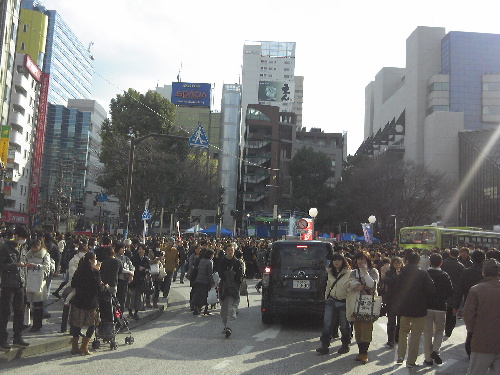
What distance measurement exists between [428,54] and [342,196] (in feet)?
122

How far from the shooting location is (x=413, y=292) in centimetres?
725

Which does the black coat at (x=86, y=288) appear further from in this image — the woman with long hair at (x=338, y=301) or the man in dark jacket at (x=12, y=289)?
the woman with long hair at (x=338, y=301)

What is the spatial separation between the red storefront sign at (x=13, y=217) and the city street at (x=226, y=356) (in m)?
50.7

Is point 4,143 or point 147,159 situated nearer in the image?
point 147,159

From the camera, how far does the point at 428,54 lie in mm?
82625

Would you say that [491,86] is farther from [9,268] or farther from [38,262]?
[9,268]

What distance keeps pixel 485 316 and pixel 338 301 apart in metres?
3.64

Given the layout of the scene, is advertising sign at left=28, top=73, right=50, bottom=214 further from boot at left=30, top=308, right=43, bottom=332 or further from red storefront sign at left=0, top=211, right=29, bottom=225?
boot at left=30, top=308, right=43, bottom=332

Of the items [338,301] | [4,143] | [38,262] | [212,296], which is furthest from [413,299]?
[4,143]

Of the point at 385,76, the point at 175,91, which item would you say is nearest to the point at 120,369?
the point at 175,91

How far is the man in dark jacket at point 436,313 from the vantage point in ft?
25.4

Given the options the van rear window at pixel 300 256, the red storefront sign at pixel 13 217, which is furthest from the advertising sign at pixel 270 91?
the van rear window at pixel 300 256

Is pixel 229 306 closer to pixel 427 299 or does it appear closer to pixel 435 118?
pixel 427 299

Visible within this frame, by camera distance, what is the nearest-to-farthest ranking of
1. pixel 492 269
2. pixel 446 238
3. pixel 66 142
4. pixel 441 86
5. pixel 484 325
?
pixel 484 325 → pixel 492 269 → pixel 446 238 → pixel 441 86 → pixel 66 142
